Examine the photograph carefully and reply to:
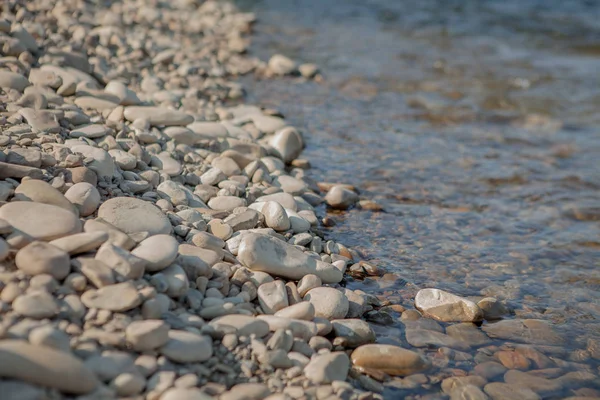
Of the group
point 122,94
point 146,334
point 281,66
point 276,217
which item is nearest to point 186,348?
point 146,334

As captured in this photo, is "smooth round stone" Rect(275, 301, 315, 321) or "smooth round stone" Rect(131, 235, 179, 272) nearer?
"smooth round stone" Rect(131, 235, 179, 272)

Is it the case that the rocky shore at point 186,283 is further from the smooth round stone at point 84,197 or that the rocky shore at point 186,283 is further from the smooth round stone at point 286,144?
the smooth round stone at point 286,144

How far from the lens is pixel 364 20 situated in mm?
10023

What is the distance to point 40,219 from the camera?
2.40 metres

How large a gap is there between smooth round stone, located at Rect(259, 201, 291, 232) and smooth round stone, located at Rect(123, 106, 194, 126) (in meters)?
1.25

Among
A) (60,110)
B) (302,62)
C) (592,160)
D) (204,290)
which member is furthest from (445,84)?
(204,290)

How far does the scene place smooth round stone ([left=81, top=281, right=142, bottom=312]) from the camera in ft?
7.05

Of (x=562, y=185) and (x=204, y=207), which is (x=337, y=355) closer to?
(x=204, y=207)

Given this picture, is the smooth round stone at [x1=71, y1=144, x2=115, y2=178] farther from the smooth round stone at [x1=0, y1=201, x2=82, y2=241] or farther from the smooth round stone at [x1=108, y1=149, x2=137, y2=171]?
the smooth round stone at [x1=0, y1=201, x2=82, y2=241]

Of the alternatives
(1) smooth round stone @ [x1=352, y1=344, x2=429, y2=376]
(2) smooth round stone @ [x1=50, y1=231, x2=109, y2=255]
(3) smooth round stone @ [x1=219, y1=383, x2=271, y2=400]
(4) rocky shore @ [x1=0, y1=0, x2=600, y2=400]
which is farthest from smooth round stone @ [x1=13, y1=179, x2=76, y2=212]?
(1) smooth round stone @ [x1=352, y1=344, x2=429, y2=376]

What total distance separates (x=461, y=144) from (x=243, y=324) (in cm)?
356

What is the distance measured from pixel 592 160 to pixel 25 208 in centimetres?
454

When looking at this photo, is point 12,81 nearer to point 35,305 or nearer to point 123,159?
point 123,159

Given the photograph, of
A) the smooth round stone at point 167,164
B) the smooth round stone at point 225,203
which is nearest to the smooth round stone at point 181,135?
the smooth round stone at point 167,164
